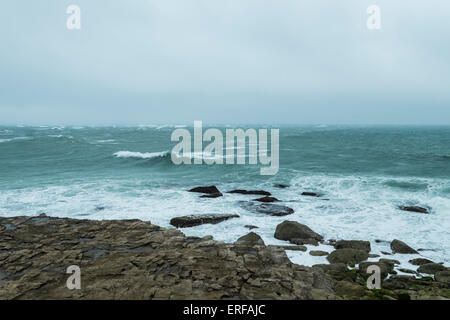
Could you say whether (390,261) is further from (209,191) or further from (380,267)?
(209,191)

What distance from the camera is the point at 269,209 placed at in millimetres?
14148

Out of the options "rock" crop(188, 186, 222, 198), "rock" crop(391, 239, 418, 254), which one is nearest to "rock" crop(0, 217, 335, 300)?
"rock" crop(391, 239, 418, 254)

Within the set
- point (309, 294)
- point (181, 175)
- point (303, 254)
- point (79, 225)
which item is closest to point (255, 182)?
point (181, 175)

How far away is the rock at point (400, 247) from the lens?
948cm

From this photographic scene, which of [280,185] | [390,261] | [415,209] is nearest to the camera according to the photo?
[390,261]

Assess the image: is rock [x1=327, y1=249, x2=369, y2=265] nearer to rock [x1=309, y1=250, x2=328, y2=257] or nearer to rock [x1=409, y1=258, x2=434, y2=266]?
rock [x1=309, y1=250, x2=328, y2=257]

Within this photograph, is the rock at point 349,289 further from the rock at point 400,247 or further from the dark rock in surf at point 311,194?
the dark rock in surf at point 311,194

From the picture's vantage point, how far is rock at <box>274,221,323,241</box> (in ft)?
34.2

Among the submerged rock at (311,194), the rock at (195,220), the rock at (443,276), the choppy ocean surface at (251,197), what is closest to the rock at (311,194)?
the submerged rock at (311,194)

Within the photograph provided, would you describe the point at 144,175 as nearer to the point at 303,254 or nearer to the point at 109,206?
the point at 109,206

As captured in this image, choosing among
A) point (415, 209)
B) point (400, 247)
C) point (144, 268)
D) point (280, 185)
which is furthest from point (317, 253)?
point (280, 185)

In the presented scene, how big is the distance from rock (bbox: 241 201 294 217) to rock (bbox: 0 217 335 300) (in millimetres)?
6895

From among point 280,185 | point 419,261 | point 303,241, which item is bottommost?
point 419,261

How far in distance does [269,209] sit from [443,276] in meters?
7.65
